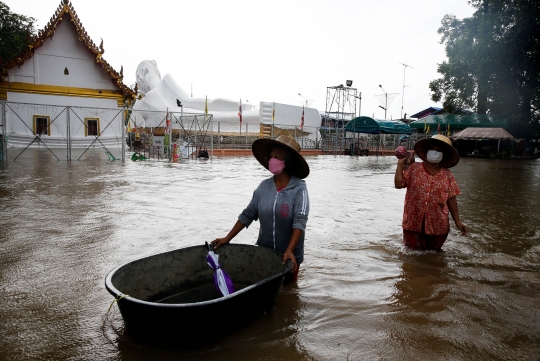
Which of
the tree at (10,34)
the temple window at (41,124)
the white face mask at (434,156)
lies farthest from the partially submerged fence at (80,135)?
the white face mask at (434,156)

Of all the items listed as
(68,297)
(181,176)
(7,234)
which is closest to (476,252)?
(68,297)

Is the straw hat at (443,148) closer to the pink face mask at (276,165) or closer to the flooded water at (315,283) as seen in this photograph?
the flooded water at (315,283)

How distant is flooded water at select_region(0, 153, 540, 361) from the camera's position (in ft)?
8.27

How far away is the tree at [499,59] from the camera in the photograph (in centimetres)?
2308

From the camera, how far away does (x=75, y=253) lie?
4.26 metres

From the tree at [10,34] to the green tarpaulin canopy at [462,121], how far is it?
27.4 meters

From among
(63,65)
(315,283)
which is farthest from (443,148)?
(63,65)

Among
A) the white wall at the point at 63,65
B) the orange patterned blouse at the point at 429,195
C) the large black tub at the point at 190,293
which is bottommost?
the large black tub at the point at 190,293

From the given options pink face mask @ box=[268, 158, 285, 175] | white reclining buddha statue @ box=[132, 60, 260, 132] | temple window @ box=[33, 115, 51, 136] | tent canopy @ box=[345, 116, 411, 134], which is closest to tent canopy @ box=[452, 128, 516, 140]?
tent canopy @ box=[345, 116, 411, 134]

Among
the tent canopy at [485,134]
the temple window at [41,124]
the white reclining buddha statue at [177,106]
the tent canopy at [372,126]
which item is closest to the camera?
the temple window at [41,124]

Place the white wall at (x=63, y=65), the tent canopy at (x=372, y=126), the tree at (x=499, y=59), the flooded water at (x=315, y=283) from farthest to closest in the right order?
the tent canopy at (x=372, y=126) → the tree at (x=499, y=59) → the white wall at (x=63, y=65) → the flooded water at (x=315, y=283)

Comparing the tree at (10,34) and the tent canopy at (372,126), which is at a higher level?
the tree at (10,34)

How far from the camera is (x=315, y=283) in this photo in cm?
364

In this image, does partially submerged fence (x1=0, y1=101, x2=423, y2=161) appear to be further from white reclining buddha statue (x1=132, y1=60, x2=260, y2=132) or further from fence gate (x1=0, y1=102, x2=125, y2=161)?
white reclining buddha statue (x1=132, y1=60, x2=260, y2=132)
